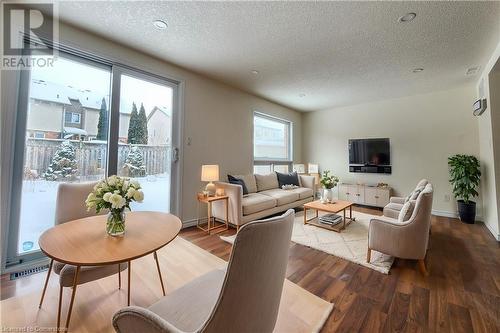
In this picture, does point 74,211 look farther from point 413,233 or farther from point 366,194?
point 366,194

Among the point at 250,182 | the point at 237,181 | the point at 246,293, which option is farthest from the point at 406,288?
the point at 250,182

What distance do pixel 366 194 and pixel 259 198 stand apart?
284 cm

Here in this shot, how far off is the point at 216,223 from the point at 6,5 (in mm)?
3576

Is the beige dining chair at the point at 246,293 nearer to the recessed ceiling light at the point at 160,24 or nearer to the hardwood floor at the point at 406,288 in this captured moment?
the hardwood floor at the point at 406,288

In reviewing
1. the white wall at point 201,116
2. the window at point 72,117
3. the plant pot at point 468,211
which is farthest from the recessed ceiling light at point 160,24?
the plant pot at point 468,211

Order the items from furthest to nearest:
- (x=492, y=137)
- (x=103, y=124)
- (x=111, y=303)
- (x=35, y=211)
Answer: (x=492, y=137), (x=103, y=124), (x=35, y=211), (x=111, y=303)

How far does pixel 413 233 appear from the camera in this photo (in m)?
1.97

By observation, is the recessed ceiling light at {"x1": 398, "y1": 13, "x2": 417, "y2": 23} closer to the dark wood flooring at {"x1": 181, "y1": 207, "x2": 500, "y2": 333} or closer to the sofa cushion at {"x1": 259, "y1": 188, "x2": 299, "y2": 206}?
the dark wood flooring at {"x1": 181, "y1": 207, "x2": 500, "y2": 333}

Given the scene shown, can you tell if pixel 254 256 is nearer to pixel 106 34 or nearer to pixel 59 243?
pixel 59 243

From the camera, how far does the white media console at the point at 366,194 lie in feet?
14.9

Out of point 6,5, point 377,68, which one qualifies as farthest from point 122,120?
point 377,68

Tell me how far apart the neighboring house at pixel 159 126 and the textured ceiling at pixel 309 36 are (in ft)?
2.70

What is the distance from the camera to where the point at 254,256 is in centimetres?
68

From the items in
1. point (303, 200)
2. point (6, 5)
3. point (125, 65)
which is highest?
point (6, 5)
